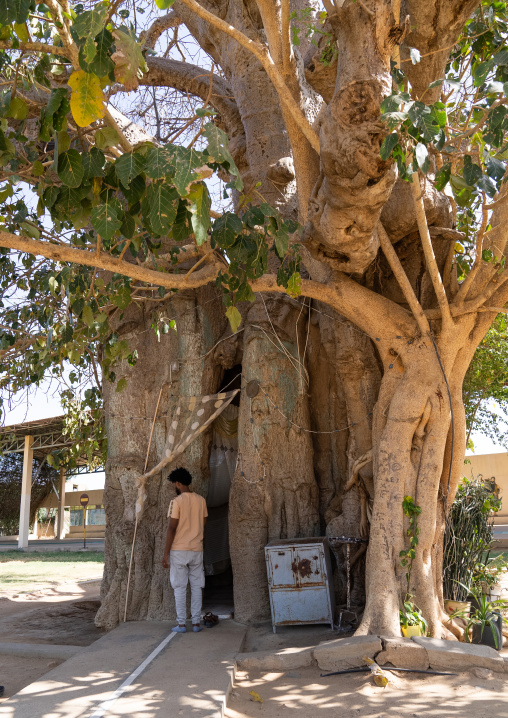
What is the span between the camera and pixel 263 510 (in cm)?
575

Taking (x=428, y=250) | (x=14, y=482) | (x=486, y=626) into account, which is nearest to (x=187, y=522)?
(x=486, y=626)

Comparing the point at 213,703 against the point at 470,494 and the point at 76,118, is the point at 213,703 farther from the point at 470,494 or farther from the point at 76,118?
the point at 470,494

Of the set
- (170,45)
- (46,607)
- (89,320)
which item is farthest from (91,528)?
(89,320)

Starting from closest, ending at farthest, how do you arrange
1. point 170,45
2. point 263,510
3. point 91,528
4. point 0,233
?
point 0,233 < point 263,510 < point 170,45 < point 91,528

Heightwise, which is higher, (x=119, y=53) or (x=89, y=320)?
(x=119, y=53)

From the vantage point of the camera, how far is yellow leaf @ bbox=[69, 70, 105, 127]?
9.29 ft

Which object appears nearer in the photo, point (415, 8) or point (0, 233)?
point (0, 233)

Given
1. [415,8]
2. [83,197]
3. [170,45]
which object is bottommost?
[83,197]

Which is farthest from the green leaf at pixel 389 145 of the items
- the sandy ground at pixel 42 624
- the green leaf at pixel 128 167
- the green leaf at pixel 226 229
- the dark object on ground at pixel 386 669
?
the sandy ground at pixel 42 624

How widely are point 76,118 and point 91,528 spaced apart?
95.4 ft

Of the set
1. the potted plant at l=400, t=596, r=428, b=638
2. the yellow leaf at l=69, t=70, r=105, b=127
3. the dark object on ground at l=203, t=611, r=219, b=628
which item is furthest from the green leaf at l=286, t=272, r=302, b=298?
the dark object on ground at l=203, t=611, r=219, b=628

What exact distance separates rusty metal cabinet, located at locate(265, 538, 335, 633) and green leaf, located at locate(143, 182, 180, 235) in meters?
3.14

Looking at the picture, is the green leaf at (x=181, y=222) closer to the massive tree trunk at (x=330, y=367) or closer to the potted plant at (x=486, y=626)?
the massive tree trunk at (x=330, y=367)

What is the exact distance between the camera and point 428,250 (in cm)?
452
